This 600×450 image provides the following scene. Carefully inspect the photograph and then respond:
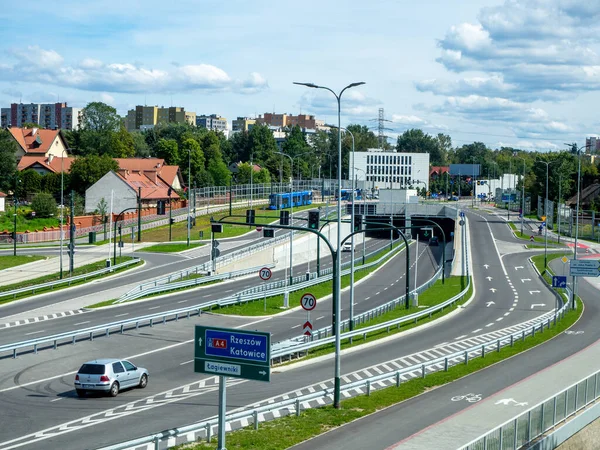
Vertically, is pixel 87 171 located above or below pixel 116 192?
above

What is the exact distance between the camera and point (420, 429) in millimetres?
21781

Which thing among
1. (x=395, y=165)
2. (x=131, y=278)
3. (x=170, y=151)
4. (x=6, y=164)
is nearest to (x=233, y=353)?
(x=131, y=278)

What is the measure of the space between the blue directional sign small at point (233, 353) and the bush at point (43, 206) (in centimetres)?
8274

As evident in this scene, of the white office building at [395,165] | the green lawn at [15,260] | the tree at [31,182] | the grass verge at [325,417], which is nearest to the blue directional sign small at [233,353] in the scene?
the grass verge at [325,417]

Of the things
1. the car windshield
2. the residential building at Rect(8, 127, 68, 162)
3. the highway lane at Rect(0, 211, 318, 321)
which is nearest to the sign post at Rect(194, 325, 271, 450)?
the car windshield

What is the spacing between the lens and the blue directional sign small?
18.4 m

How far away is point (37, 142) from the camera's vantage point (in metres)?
133

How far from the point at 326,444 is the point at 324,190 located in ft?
414

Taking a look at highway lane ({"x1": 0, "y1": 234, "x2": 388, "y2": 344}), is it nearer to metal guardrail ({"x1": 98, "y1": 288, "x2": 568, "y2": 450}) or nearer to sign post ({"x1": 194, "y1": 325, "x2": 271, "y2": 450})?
metal guardrail ({"x1": 98, "y1": 288, "x2": 568, "y2": 450})

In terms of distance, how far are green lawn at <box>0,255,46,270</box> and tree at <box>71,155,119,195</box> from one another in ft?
121

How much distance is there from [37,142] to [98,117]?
24.3 metres

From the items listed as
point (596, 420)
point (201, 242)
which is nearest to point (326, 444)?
point (596, 420)

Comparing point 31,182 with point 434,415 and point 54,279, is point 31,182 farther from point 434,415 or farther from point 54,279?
point 434,415

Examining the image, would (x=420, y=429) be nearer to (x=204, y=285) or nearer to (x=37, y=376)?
(x=37, y=376)
